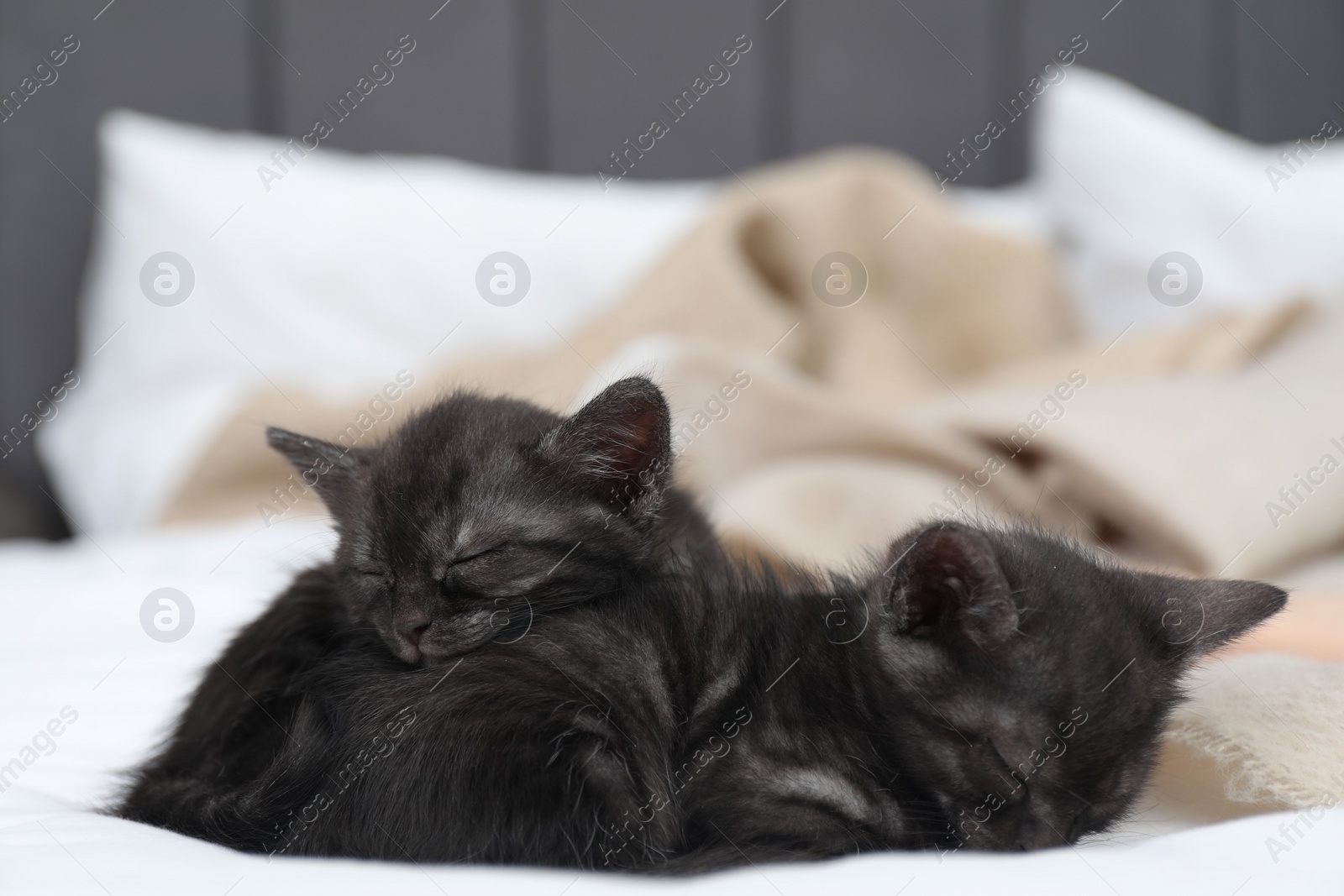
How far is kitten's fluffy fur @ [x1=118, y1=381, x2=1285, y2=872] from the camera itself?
81 cm

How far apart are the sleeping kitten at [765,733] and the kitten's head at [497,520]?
0.05 metres

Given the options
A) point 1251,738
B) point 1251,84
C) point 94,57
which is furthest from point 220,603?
point 1251,84

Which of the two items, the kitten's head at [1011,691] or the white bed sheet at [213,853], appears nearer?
the white bed sheet at [213,853]

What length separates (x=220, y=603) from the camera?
5.33 feet

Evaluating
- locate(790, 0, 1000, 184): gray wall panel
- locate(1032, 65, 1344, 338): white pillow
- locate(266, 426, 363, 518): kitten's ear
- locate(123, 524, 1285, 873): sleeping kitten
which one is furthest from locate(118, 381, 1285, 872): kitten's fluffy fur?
locate(790, 0, 1000, 184): gray wall panel

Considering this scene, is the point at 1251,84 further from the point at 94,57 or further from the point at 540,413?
the point at 94,57

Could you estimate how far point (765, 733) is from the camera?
87cm

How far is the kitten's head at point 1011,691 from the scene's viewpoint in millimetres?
819

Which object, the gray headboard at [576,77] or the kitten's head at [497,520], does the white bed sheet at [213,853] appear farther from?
the gray headboard at [576,77]

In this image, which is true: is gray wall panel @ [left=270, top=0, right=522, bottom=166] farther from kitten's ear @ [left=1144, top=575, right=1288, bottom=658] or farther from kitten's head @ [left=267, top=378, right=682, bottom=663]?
kitten's ear @ [left=1144, top=575, right=1288, bottom=658]

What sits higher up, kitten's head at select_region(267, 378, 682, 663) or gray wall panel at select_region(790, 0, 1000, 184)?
gray wall panel at select_region(790, 0, 1000, 184)

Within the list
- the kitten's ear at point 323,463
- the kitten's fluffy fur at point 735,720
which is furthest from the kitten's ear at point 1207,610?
the kitten's ear at point 323,463

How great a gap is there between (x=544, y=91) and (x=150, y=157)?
1.19 meters

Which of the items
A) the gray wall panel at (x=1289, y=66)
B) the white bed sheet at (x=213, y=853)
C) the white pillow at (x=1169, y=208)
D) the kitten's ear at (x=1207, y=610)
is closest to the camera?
the white bed sheet at (x=213, y=853)
